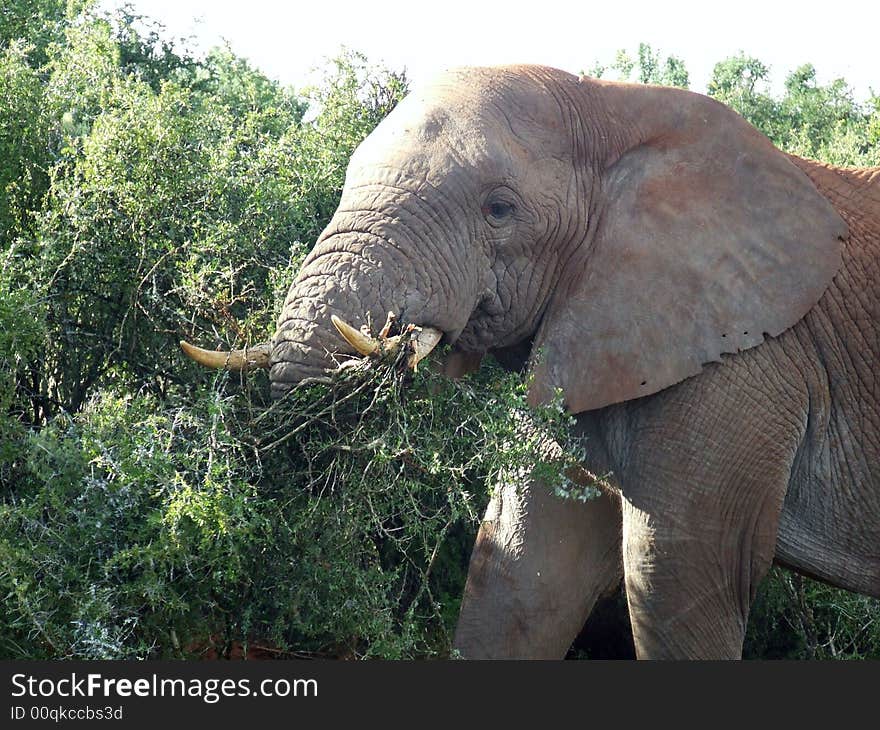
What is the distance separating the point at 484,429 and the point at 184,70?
205 inches

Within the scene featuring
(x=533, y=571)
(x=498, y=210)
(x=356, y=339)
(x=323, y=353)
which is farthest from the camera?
(x=533, y=571)

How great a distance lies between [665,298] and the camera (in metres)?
6.04

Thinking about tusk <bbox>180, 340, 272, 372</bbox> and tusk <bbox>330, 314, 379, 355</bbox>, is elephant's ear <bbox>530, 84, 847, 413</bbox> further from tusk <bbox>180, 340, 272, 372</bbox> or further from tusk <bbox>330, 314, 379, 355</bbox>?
tusk <bbox>180, 340, 272, 372</bbox>

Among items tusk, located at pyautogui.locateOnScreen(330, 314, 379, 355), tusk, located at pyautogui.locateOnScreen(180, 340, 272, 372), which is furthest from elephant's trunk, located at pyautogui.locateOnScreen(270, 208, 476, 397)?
tusk, located at pyautogui.locateOnScreen(180, 340, 272, 372)

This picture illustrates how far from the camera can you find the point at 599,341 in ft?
19.7

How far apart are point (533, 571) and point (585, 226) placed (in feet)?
4.68

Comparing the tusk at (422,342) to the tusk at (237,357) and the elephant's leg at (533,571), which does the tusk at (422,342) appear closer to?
the tusk at (237,357)

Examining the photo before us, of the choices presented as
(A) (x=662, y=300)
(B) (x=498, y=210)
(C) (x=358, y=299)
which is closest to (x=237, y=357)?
(C) (x=358, y=299)

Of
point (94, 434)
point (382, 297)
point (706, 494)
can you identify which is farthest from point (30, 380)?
point (706, 494)

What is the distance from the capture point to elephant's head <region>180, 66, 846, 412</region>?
5727 mm

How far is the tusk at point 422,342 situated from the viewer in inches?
212

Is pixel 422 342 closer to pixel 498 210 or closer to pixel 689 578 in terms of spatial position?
pixel 498 210

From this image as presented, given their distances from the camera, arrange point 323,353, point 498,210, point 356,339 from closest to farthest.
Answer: point 356,339 → point 323,353 → point 498,210

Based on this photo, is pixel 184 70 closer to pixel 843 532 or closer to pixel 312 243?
pixel 312 243
